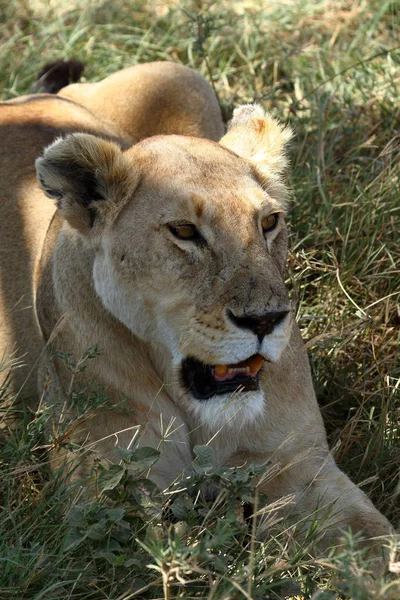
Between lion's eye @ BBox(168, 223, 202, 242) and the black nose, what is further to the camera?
lion's eye @ BBox(168, 223, 202, 242)

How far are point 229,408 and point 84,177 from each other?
905 millimetres

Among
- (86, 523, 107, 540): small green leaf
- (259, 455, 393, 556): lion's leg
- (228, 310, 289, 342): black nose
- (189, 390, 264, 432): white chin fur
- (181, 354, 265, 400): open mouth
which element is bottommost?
(259, 455, 393, 556): lion's leg

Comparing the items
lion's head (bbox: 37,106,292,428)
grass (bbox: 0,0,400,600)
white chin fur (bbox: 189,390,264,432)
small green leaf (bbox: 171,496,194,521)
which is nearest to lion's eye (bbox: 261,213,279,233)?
lion's head (bbox: 37,106,292,428)

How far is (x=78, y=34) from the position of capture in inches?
284

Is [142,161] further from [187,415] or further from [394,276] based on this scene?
[394,276]

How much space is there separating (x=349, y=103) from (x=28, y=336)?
2.47 meters

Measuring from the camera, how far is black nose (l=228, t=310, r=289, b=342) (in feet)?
10.5

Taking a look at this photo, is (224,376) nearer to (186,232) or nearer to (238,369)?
(238,369)

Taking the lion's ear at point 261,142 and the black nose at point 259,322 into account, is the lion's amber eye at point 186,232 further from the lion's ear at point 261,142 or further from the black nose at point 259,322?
the lion's ear at point 261,142

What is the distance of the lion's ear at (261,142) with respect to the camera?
12.7 ft

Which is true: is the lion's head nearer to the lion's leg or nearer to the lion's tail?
Result: the lion's leg

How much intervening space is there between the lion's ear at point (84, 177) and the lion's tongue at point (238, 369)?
65 cm

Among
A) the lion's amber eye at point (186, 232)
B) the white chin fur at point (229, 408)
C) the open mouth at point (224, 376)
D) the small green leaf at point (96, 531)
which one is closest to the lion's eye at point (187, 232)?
the lion's amber eye at point (186, 232)

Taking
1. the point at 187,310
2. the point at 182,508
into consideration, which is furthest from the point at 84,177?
the point at 182,508
